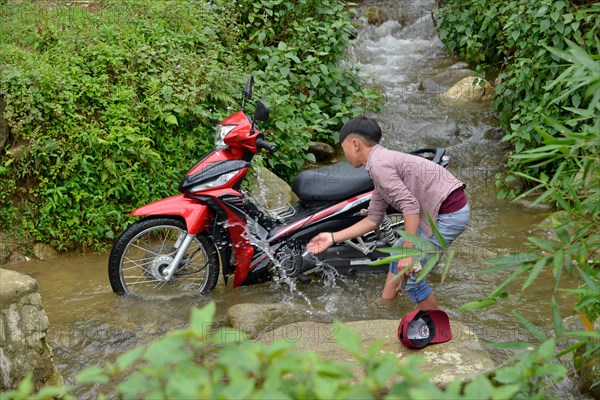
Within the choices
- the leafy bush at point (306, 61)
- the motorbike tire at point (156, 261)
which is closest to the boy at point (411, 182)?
the motorbike tire at point (156, 261)

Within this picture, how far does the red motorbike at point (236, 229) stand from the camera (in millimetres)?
4977

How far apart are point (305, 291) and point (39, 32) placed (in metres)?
3.83

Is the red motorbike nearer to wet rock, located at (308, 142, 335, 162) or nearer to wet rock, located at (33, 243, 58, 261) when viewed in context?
wet rock, located at (33, 243, 58, 261)

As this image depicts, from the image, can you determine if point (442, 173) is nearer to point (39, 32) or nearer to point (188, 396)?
point (188, 396)

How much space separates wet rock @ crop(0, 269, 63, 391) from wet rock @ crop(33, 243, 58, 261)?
6.97ft

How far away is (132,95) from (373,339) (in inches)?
127

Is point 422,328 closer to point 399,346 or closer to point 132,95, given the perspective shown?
point 399,346

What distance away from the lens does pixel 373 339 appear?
4.17 meters

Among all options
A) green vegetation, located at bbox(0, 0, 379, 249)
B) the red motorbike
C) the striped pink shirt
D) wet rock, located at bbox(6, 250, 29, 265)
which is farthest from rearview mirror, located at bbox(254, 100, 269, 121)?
wet rock, located at bbox(6, 250, 29, 265)

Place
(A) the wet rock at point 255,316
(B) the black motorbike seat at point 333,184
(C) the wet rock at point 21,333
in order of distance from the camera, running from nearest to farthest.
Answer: (C) the wet rock at point 21,333 < (A) the wet rock at point 255,316 < (B) the black motorbike seat at point 333,184

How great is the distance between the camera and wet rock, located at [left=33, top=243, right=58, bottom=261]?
5824 mm

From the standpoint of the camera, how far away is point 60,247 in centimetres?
579

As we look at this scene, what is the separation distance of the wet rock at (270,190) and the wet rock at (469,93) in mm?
3655

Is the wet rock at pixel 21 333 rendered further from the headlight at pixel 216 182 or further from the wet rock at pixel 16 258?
the wet rock at pixel 16 258
